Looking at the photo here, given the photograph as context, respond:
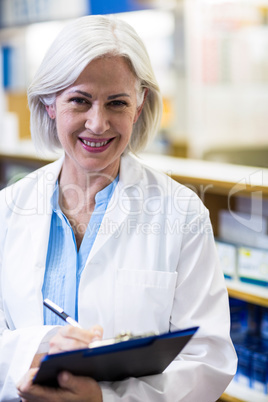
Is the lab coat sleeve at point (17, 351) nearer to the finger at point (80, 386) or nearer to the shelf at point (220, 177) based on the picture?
the finger at point (80, 386)

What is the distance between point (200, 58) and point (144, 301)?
12.4 feet

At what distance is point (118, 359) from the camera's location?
1225 millimetres

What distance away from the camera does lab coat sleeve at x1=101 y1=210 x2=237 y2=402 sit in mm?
1438

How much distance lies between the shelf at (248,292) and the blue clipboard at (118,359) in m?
0.91

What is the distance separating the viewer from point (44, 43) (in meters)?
5.15

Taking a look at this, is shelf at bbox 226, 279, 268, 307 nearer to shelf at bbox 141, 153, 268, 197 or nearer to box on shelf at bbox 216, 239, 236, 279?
box on shelf at bbox 216, 239, 236, 279

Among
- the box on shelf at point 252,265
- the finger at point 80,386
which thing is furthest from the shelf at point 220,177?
the finger at point 80,386

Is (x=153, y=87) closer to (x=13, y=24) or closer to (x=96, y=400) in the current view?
(x=96, y=400)

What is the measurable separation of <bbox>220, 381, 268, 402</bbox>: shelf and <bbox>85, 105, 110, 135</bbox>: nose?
1.45m

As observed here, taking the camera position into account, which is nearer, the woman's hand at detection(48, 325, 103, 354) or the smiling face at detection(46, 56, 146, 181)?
the woman's hand at detection(48, 325, 103, 354)

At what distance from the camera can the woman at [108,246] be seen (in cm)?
145

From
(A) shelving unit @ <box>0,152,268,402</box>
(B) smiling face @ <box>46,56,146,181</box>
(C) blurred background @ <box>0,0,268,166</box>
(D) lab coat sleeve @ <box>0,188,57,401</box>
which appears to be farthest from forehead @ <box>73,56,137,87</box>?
(C) blurred background @ <box>0,0,268,166</box>

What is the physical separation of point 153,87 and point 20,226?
0.61 m

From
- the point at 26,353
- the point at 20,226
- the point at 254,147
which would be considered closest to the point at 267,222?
the point at 20,226
